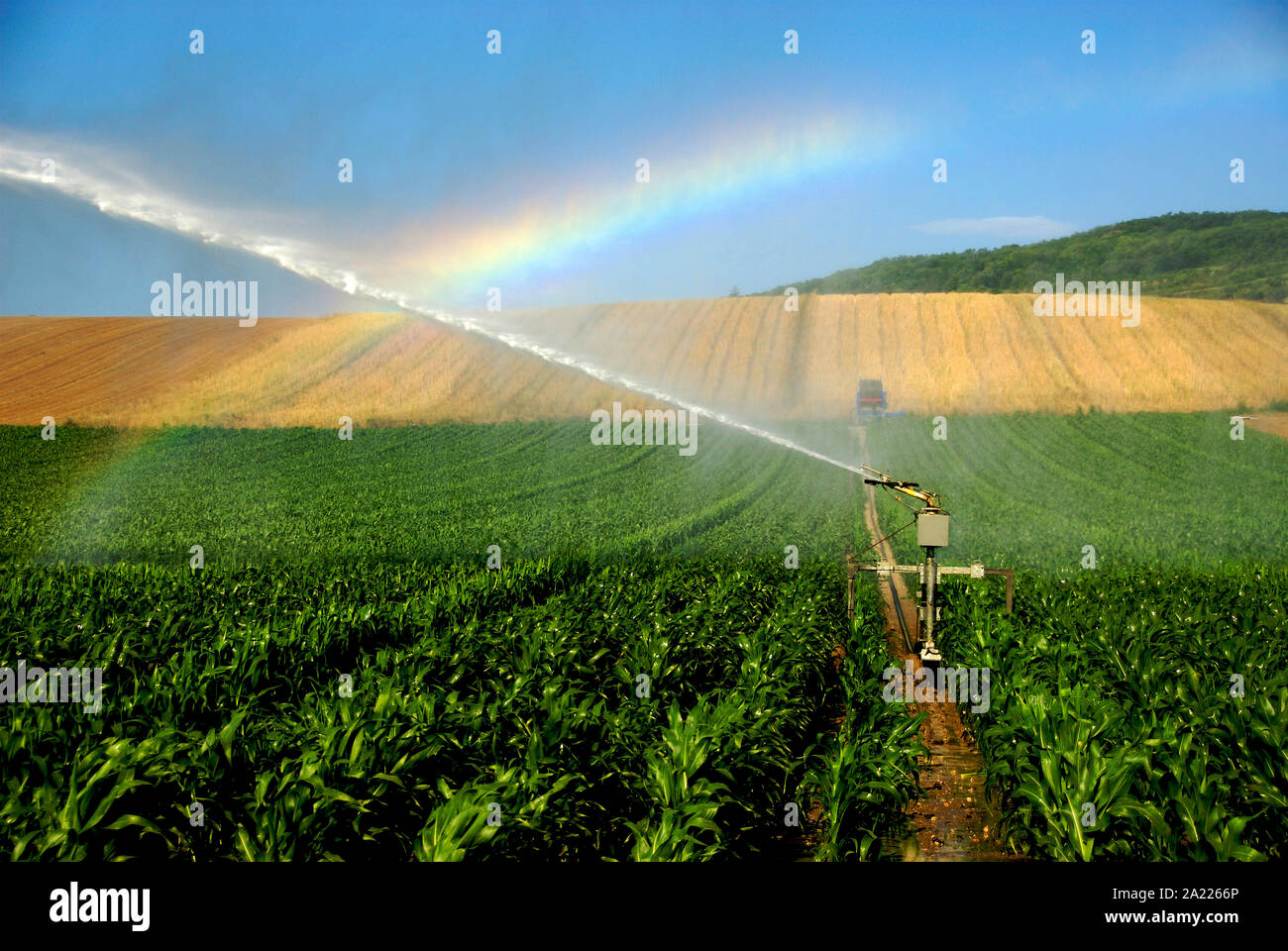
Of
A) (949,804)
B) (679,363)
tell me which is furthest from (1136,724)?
(679,363)

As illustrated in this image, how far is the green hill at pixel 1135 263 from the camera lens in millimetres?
75938

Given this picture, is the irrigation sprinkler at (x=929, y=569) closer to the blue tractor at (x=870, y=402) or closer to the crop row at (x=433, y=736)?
the crop row at (x=433, y=736)

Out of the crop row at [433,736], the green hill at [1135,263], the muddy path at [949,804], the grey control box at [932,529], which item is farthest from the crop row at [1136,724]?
the green hill at [1135,263]

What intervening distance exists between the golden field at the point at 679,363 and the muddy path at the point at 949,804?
36.8 metres

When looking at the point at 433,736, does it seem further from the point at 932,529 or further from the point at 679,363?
the point at 679,363

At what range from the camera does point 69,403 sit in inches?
1928

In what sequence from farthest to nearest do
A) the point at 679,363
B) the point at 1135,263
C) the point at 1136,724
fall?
the point at 1135,263 < the point at 679,363 < the point at 1136,724

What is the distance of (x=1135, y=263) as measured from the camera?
84.0m

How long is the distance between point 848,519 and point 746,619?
58.0 ft

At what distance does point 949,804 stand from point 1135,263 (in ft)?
297

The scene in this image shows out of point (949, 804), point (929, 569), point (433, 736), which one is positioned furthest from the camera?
point (929, 569)
